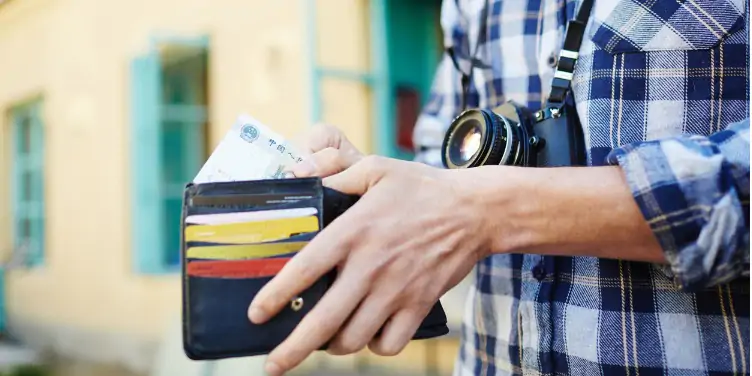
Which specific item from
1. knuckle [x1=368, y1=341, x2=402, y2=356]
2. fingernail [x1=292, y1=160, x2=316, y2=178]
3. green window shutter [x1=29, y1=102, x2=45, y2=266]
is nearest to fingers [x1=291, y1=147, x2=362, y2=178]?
fingernail [x1=292, y1=160, x2=316, y2=178]

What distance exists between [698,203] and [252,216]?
43cm

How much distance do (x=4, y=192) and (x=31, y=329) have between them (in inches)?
52.4

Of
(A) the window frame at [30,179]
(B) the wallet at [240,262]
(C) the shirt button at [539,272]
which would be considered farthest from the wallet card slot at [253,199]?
(A) the window frame at [30,179]

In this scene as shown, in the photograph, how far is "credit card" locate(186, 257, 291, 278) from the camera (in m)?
0.67

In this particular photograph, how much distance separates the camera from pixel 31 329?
623 centimetres

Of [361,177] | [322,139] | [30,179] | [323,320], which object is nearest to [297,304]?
[323,320]

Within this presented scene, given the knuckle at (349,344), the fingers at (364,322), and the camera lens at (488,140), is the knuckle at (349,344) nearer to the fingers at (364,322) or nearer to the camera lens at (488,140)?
the fingers at (364,322)

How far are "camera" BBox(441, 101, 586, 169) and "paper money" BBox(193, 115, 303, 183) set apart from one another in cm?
24

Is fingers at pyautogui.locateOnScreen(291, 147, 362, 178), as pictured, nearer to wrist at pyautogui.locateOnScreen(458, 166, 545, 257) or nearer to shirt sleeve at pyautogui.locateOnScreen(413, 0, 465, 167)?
wrist at pyautogui.locateOnScreen(458, 166, 545, 257)

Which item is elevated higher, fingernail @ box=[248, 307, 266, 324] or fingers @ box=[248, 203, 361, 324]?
fingers @ box=[248, 203, 361, 324]

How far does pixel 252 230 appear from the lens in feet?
2.24

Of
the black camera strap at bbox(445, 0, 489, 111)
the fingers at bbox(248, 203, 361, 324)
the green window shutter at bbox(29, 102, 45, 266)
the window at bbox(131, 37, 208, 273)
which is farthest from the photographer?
the green window shutter at bbox(29, 102, 45, 266)

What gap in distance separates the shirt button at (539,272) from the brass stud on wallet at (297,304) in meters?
0.40

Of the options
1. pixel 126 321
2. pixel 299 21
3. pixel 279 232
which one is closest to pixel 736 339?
pixel 279 232
